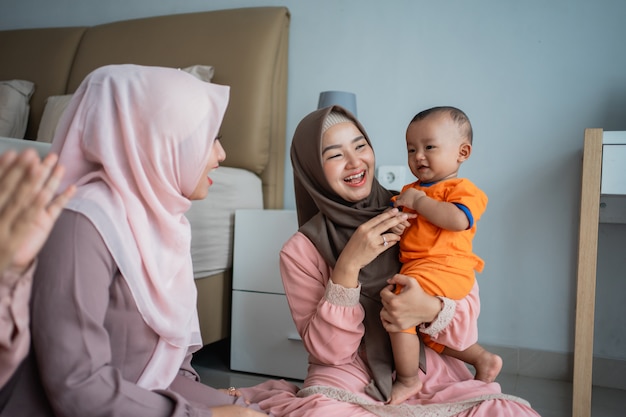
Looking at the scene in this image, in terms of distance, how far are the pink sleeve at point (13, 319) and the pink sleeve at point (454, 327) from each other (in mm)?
851

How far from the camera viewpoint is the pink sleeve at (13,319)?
729 millimetres

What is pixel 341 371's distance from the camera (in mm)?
1315

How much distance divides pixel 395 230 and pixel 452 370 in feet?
1.28

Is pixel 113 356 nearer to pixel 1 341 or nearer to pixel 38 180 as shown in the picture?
pixel 1 341

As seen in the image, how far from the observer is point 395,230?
135cm

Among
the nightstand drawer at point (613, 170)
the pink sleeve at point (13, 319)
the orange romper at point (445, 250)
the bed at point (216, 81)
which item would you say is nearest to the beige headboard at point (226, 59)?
the bed at point (216, 81)

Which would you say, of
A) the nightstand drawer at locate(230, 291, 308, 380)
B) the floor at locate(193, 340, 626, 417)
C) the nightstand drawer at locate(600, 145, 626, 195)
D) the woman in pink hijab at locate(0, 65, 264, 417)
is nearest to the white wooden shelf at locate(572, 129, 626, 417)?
the nightstand drawer at locate(600, 145, 626, 195)

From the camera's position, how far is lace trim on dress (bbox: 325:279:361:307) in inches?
50.1

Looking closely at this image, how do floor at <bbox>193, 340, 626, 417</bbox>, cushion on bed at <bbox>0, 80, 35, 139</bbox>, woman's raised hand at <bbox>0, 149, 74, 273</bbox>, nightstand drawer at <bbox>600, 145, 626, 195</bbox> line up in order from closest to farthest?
woman's raised hand at <bbox>0, 149, 74, 273</bbox>, nightstand drawer at <bbox>600, 145, 626, 195</bbox>, floor at <bbox>193, 340, 626, 417</bbox>, cushion on bed at <bbox>0, 80, 35, 139</bbox>

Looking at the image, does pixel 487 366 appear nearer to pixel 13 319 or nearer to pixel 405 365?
pixel 405 365

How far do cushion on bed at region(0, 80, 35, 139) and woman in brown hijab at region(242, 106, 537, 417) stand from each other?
192cm

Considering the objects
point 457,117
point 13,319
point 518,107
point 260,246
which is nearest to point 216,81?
point 260,246

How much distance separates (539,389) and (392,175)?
3.36 feet

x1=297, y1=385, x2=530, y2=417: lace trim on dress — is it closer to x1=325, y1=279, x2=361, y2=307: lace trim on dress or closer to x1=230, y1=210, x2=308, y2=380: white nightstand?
x1=325, y1=279, x2=361, y2=307: lace trim on dress
